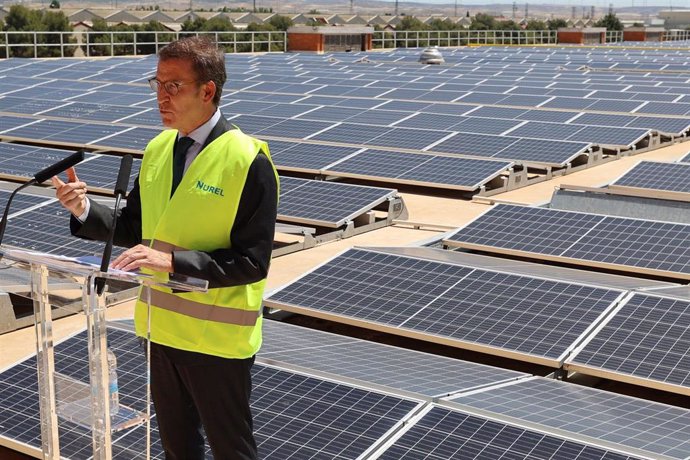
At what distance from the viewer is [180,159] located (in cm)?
409

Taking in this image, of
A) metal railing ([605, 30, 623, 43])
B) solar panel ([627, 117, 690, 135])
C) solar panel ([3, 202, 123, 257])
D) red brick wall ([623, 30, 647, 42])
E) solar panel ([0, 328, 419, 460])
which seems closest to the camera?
solar panel ([0, 328, 419, 460])

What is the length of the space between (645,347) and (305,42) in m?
45.8

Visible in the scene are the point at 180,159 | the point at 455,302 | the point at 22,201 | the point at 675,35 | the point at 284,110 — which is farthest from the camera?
the point at 675,35

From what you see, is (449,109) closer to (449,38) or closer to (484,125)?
(484,125)

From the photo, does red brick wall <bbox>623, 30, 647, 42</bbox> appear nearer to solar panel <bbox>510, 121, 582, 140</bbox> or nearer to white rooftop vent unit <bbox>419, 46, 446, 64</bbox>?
white rooftop vent unit <bbox>419, 46, 446, 64</bbox>

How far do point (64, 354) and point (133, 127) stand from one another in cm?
1567

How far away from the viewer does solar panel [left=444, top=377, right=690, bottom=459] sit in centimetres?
552

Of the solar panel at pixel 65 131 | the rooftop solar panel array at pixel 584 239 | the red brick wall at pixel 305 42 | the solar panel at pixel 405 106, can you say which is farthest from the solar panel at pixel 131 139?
the red brick wall at pixel 305 42

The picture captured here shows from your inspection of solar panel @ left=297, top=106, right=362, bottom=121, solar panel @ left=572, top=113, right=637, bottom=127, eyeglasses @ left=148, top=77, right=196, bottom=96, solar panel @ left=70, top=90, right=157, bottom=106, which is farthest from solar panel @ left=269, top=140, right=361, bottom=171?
eyeglasses @ left=148, top=77, right=196, bottom=96

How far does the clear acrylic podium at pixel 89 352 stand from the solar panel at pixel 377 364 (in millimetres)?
2629

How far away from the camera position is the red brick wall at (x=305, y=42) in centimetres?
5156

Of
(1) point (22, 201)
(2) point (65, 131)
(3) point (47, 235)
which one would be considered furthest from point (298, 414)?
(2) point (65, 131)

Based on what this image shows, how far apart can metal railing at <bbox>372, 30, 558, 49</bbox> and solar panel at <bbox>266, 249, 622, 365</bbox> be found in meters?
51.5

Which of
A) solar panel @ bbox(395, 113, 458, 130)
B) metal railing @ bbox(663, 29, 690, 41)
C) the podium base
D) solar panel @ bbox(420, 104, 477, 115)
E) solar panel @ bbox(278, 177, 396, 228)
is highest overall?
the podium base
